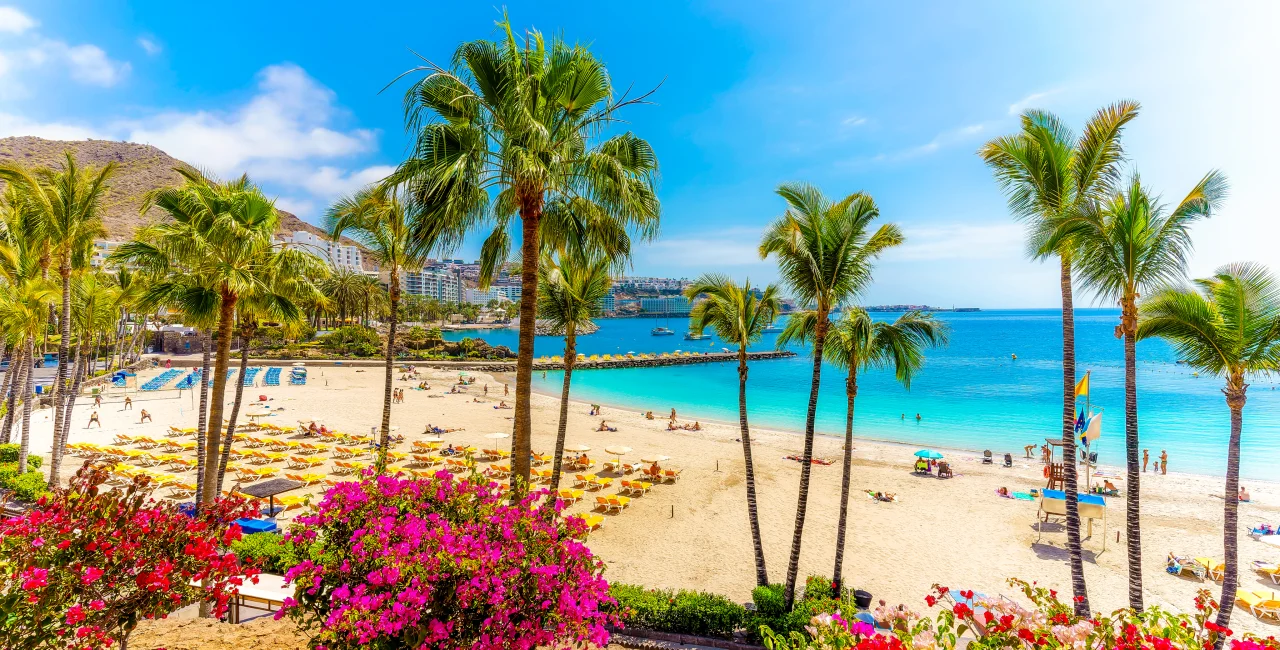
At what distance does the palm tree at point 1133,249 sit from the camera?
680cm

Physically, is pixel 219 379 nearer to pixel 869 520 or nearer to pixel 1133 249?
pixel 1133 249

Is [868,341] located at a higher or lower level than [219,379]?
higher

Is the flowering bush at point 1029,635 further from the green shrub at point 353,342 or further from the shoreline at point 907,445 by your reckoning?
the green shrub at point 353,342

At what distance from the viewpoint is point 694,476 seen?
2086 cm

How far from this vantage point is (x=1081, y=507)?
13.4 metres

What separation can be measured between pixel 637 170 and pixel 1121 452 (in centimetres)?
3551

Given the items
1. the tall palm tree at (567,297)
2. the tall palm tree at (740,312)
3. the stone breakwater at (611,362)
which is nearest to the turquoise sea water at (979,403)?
the stone breakwater at (611,362)

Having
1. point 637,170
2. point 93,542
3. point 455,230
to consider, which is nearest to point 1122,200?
point 637,170

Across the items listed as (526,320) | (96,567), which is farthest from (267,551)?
(526,320)

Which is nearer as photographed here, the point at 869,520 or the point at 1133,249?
the point at 1133,249

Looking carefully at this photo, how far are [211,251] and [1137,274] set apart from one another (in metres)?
14.6

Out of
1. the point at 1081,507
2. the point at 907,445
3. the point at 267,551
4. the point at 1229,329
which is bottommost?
the point at 907,445

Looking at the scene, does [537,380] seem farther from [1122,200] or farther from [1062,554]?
[1122,200]

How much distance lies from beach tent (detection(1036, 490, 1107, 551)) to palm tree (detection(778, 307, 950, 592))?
288 inches
